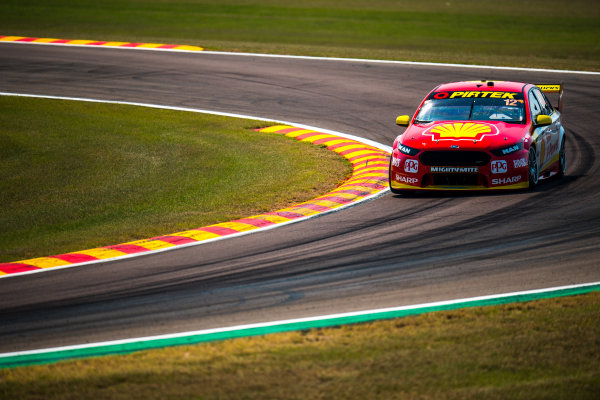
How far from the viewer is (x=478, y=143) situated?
1202cm

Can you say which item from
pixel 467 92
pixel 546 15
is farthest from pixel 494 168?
pixel 546 15

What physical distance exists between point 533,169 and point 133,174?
21.7ft

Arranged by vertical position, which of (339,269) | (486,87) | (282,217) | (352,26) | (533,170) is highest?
(486,87)

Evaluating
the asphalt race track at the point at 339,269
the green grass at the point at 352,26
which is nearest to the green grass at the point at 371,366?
the asphalt race track at the point at 339,269

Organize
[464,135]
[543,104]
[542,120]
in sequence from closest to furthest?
[464,135] → [542,120] → [543,104]

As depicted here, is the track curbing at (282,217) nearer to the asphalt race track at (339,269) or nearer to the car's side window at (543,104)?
the asphalt race track at (339,269)

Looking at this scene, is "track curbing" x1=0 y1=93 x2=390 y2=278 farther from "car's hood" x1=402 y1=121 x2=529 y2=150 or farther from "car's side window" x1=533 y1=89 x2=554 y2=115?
"car's side window" x1=533 y1=89 x2=554 y2=115

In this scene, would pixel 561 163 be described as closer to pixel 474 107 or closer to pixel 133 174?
pixel 474 107

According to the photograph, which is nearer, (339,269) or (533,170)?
(339,269)

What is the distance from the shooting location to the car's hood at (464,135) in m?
12.1

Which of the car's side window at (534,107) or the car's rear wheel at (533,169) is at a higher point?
the car's side window at (534,107)

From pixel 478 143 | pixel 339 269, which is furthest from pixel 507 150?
pixel 339 269

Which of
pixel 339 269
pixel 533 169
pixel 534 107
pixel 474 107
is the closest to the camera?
pixel 339 269

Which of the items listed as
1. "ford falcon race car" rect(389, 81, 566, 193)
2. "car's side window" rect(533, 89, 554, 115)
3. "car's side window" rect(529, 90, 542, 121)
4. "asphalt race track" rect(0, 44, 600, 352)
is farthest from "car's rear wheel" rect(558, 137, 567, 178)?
"car's side window" rect(529, 90, 542, 121)
